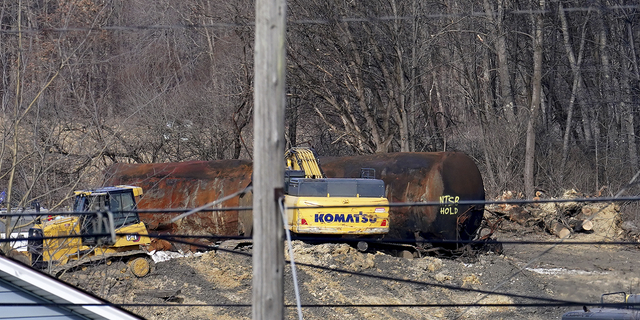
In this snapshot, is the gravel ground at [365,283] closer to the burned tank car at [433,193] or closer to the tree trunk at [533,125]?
the burned tank car at [433,193]

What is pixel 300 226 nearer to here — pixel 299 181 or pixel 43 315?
pixel 299 181

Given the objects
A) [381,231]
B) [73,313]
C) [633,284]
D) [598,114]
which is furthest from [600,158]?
[73,313]

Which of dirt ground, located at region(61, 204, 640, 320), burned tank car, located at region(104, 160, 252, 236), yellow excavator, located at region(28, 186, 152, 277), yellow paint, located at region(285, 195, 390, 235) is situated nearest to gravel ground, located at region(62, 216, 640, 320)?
dirt ground, located at region(61, 204, 640, 320)

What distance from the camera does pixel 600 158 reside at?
1041 inches

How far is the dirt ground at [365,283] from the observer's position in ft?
40.5

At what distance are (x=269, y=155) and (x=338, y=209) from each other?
1068cm

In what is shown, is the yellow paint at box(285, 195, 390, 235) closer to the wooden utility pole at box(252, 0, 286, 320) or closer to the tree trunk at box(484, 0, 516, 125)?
the wooden utility pole at box(252, 0, 286, 320)

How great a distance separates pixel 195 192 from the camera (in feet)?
61.0

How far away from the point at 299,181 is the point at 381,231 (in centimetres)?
245

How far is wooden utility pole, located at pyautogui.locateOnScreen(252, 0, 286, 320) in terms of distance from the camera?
4441mm

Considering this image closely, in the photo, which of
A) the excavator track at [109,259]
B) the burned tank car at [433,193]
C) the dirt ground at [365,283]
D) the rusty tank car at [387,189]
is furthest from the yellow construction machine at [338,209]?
the excavator track at [109,259]

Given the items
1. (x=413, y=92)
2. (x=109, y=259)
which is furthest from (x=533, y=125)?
(x=109, y=259)

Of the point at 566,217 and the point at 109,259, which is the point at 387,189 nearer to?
the point at 566,217

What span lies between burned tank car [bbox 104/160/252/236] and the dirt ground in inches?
67.5
